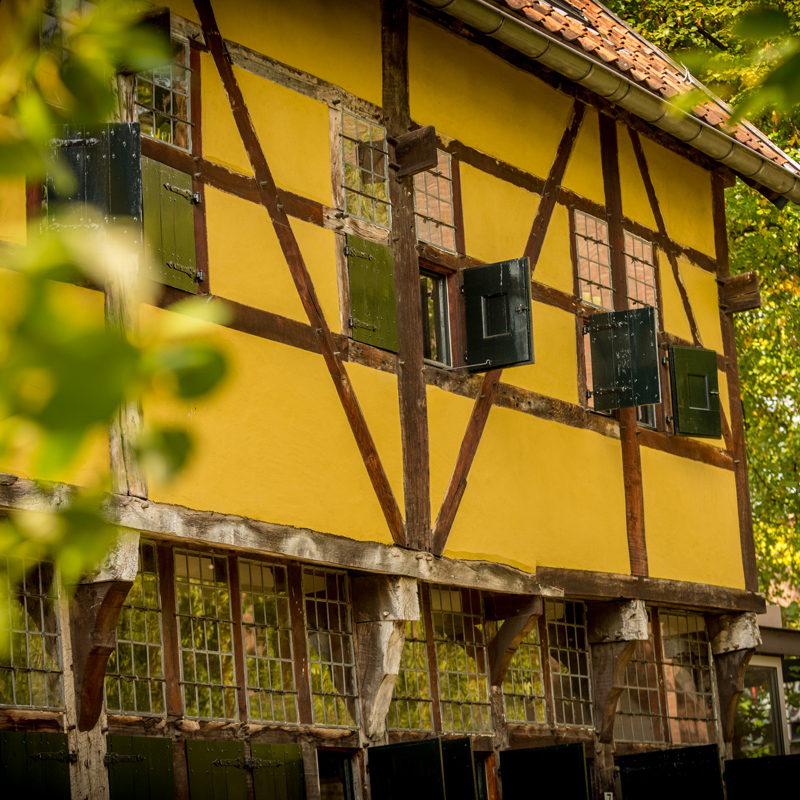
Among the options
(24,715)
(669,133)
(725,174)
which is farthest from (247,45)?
(725,174)

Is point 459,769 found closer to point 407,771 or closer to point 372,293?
point 407,771

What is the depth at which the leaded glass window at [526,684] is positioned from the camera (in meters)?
11.0

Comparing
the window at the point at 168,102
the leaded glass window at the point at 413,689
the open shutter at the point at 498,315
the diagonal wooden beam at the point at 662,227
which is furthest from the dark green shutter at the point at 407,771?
the diagonal wooden beam at the point at 662,227

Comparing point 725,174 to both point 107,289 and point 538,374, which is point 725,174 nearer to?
point 538,374

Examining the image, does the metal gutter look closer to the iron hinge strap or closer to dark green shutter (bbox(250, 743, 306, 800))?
dark green shutter (bbox(250, 743, 306, 800))

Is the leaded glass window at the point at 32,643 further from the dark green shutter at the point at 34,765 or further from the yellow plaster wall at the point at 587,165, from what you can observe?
the yellow plaster wall at the point at 587,165

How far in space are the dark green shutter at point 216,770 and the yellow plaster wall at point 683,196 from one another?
686 centimetres

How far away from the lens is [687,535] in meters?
12.2

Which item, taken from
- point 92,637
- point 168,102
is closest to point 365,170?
point 168,102

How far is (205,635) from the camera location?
853 cm

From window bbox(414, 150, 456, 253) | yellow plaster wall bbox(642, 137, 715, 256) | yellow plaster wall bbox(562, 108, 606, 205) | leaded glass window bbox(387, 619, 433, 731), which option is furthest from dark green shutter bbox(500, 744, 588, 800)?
yellow plaster wall bbox(642, 137, 715, 256)

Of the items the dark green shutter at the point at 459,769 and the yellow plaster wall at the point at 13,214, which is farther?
the dark green shutter at the point at 459,769

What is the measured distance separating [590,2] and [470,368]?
14.5 ft

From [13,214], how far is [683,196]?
25.7 feet
